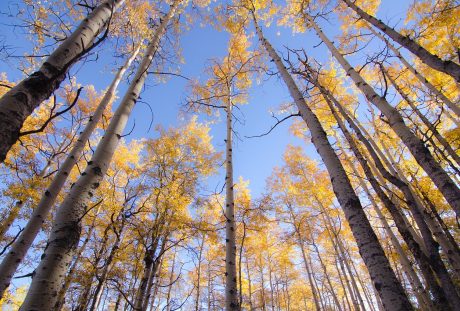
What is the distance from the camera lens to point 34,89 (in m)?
1.45

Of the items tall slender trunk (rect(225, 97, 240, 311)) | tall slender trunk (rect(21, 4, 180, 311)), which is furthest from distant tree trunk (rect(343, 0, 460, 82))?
tall slender trunk (rect(21, 4, 180, 311))

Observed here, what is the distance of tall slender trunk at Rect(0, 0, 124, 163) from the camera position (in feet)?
4.04

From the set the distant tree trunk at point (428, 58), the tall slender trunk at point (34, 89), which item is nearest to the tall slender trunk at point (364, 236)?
the distant tree trunk at point (428, 58)

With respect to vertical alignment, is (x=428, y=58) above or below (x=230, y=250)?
above

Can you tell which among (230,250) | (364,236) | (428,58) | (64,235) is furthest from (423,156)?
(64,235)

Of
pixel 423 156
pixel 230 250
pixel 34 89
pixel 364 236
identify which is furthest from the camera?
pixel 230 250

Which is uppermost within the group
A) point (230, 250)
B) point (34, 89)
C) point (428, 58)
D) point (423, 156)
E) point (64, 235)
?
point (428, 58)

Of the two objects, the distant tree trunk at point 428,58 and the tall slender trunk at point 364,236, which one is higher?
the distant tree trunk at point 428,58

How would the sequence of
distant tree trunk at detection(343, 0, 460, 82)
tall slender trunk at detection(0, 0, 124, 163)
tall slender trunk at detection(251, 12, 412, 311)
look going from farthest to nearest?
distant tree trunk at detection(343, 0, 460, 82) → tall slender trunk at detection(251, 12, 412, 311) → tall slender trunk at detection(0, 0, 124, 163)

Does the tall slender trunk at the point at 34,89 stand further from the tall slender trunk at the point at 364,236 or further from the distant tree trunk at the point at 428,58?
the distant tree trunk at the point at 428,58

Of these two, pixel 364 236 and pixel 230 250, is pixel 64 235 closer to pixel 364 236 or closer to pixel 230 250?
pixel 364 236

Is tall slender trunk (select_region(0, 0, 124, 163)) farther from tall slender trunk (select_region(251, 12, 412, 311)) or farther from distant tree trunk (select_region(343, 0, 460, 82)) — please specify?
distant tree trunk (select_region(343, 0, 460, 82))

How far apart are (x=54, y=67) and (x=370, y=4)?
11.9m

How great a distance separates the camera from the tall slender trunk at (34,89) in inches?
48.5
